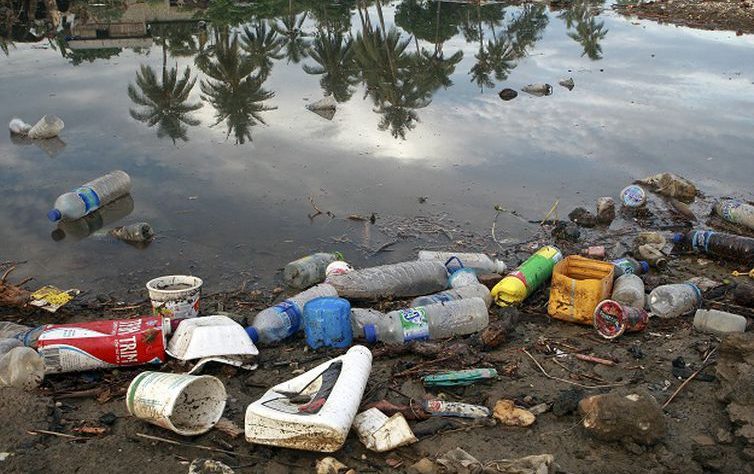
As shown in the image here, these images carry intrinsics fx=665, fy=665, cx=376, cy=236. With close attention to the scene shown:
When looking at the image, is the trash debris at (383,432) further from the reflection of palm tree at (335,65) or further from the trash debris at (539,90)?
the trash debris at (539,90)

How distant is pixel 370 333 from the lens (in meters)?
4.45

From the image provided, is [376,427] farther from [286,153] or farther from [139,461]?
[286,153]

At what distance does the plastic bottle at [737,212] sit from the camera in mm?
6527

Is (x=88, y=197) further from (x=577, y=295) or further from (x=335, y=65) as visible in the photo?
(x=335, y=65)

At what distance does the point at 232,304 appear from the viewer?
520cm

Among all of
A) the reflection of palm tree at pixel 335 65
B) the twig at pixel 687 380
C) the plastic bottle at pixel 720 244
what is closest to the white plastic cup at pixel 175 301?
the twig at pixel 687 380

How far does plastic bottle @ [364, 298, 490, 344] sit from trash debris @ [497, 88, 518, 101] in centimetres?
702

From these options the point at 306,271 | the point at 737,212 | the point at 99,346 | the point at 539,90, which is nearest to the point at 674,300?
the point at 737,212

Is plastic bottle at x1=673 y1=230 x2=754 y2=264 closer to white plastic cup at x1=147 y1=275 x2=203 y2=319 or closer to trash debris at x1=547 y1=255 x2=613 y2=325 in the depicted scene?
trash debris at x1=547 y1=255 x2=613 y2=325

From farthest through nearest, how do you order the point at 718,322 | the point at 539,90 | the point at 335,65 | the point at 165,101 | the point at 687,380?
1. the point at 335,65
2. the point at 539,90
3. the point at 165,101
4. the point at 718,322
5. the point at 687,380

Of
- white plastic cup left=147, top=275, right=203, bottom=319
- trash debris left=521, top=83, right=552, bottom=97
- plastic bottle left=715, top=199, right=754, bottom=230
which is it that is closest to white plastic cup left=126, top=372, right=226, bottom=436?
white plastic cup left=147, top=275, right=203, bottom=319

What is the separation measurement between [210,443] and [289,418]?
0.51 m

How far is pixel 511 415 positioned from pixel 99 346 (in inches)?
97.3

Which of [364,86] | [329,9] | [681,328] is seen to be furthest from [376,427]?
[329,9]
